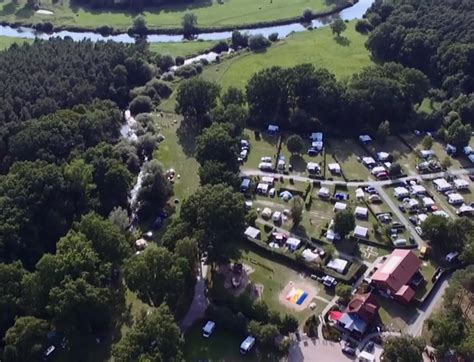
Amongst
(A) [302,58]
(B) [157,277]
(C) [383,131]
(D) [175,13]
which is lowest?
(B) [157,277]

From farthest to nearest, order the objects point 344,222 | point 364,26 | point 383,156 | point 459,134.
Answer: point 364,26, point 459,134, point 383,156, point 344,222

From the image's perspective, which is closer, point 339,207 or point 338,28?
point 339,207

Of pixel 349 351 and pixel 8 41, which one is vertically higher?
pixel 8 41

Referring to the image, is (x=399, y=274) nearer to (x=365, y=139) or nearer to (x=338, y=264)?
(x=338, y=264)

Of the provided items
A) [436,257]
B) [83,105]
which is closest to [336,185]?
[436,257]

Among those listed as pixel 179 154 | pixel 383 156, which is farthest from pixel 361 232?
pixel 179 154

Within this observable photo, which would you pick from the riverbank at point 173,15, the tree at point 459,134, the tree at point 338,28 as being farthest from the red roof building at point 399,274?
the riverbank at point 173,15

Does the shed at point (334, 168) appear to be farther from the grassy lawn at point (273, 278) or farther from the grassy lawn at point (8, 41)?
the grassy lawn at point (8, 41)
